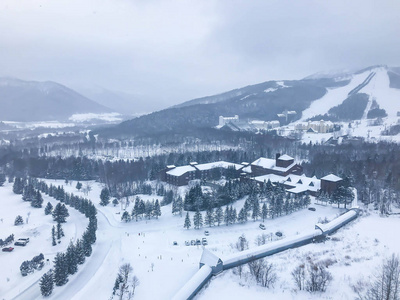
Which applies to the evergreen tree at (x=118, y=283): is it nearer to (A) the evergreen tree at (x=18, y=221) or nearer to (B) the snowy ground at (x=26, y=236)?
(B) the snowy ground at (x=26, y=236)

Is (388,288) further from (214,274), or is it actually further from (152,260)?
(152,260)

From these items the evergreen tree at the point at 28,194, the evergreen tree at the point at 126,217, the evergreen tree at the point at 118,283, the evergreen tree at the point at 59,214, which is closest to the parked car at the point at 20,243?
the evergreen tree at the point at 59,214

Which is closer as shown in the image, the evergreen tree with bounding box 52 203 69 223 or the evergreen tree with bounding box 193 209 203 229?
the evergreen tree with bounding box 193 209 203 229

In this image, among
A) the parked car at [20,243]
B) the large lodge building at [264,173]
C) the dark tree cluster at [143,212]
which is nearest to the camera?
the parked car at [20,243]

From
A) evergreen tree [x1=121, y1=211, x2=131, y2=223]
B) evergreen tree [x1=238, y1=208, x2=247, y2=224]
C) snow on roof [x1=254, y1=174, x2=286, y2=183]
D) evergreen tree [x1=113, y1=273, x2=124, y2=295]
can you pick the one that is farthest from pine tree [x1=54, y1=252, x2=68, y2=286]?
snow on roof [x1=254, y1=174, x2=286, y2=183]

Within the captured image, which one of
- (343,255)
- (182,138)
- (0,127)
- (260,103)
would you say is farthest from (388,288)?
(0,127)

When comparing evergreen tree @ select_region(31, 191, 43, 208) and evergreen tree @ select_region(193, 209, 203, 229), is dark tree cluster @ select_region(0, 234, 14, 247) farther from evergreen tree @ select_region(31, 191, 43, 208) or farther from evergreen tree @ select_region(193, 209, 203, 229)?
evergreen tree @ select_region(193, 209, 203, 229)
